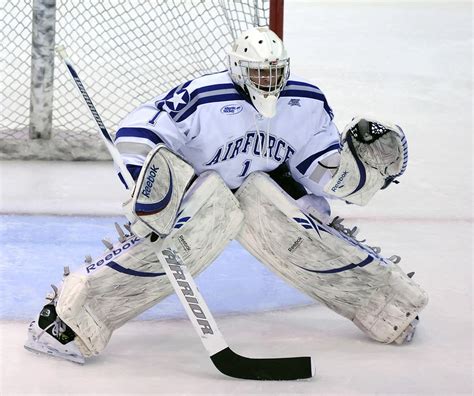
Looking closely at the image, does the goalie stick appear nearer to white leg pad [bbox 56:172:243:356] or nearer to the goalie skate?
white leg pad [bbox 56:172:243:356]

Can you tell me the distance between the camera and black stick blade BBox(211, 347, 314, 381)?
10.3ft

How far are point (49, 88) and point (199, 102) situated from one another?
196 centimetres

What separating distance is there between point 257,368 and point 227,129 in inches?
23.3

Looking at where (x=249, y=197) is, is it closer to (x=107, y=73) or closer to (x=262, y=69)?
(x=262, y=69)

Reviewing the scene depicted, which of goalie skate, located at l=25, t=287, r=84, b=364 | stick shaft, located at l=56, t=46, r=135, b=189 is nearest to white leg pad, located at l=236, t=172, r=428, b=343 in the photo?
stick shaft, located at l=56, t=46, r=135, b=189

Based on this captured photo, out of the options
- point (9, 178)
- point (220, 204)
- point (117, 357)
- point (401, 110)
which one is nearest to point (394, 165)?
point (220, 204)

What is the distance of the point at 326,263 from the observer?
336 centimetres

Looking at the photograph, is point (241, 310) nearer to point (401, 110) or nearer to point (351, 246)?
point (351, 246)

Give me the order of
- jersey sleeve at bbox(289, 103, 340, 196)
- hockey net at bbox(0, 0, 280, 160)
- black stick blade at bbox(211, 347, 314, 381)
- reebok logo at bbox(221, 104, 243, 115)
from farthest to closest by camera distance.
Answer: hockey net at bbox(0, 0, 280, 160) < jersey sleeve at bbox(289, 103, 340, 196) < reebok logo at bbox(221, 104, 243, 115) < black stick blade at bbox(211, 347, 314, 381)

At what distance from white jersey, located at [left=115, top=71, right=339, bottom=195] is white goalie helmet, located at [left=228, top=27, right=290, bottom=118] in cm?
6

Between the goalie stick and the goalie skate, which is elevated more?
the goalie stick

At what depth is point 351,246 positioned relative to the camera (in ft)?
11.0

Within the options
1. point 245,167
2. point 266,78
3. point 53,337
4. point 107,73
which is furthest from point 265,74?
point 107,73

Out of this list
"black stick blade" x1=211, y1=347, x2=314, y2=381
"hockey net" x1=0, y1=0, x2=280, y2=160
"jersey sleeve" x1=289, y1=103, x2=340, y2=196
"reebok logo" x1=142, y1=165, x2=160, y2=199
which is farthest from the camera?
"hockey net" x1=0, y1=0, x2=280, y2=160
